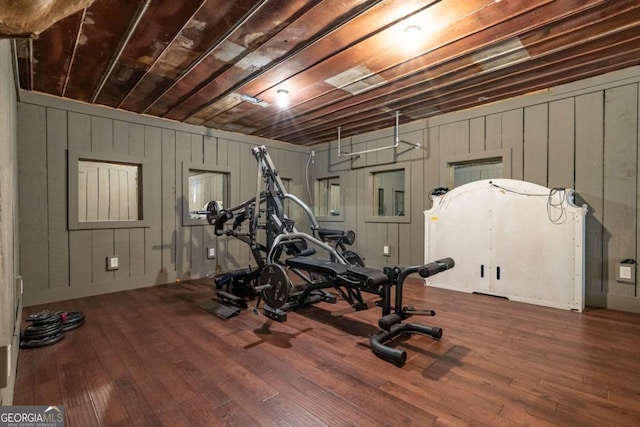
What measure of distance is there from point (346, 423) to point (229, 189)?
441 cm

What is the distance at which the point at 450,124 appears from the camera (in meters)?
4.40

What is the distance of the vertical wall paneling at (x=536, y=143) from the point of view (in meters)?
3.62

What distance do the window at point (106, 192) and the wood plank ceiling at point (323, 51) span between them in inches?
92.9

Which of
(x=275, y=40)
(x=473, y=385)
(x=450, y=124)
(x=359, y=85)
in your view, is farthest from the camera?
(x=450, y=124)

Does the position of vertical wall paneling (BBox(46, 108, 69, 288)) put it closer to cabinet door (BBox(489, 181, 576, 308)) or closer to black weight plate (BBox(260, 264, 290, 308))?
black weight plate (BBox(260, 264, 290, 308))

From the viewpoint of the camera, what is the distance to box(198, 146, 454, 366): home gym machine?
2435mm

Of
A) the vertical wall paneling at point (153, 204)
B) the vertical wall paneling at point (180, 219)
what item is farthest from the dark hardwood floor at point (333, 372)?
the vertical wall paneling at point (180, 219)

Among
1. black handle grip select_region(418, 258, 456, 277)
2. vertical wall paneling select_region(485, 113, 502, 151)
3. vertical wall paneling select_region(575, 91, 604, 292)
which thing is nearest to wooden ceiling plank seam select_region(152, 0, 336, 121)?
black handle grip select_region(418, 258, 456, 277)

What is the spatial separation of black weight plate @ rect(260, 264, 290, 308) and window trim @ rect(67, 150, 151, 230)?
101 inches

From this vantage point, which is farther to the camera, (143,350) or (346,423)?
(143,350)

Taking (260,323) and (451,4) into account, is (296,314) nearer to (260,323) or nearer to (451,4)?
(260,323)

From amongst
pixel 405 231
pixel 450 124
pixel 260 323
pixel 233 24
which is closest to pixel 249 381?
pixel 260 323

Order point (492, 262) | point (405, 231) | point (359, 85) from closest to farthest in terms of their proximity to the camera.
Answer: point (359, 85) → point (492, 262) → point (405, 231)

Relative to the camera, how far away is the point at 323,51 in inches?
104
